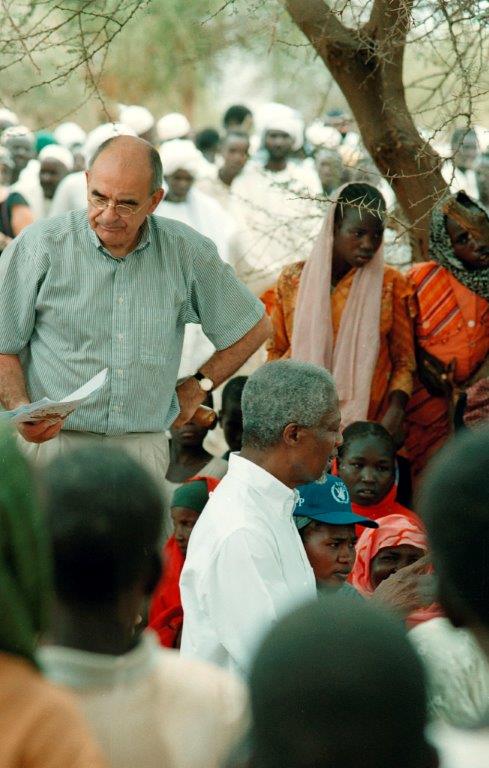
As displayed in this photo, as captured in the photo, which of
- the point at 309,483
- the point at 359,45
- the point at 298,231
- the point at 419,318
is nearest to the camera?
the point at 309,483

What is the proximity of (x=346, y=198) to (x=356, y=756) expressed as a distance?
15.0 ft

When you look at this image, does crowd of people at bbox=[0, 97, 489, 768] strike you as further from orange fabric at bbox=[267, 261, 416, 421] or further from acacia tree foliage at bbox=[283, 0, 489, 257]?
acacia tree foliage at bbox=[283, 0, 489, 257]

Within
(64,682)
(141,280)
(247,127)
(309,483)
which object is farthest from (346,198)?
(247,127)

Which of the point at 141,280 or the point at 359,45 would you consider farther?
the point at 359,45

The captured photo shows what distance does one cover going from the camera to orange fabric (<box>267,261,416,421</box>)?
6.38 metres

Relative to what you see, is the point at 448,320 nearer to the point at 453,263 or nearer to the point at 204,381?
the point at 453,263

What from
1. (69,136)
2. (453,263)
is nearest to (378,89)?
(453,263)

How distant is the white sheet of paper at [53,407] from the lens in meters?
4.37

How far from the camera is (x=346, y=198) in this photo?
607 centimetres

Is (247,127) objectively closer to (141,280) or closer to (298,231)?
(298,231)

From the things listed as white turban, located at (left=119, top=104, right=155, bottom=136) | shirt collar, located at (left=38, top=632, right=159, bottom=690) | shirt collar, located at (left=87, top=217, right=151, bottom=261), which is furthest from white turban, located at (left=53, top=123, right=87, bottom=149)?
shirt collar, located at (left=38, top=632, right=159, bottom=690)

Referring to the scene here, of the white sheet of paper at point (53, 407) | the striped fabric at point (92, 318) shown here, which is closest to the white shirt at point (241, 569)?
the white sheet of paper at point (53, 407)

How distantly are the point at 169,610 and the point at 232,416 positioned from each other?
1.44 metres

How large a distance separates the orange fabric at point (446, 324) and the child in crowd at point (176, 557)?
119 cm
